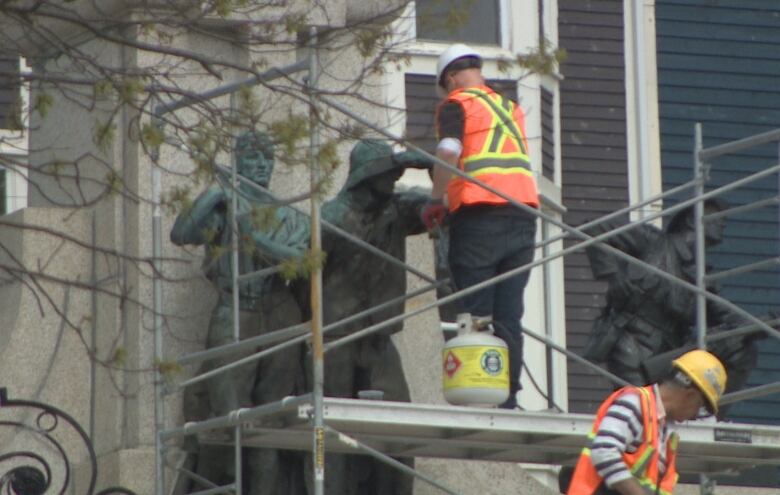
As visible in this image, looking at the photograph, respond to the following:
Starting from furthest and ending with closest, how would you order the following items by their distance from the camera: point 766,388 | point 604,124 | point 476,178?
point 604,124, point 766,388, point 476,178

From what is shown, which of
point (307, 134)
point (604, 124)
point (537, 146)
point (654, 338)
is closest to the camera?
point (307, 134)

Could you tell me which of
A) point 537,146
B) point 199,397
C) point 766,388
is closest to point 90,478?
point 199,397

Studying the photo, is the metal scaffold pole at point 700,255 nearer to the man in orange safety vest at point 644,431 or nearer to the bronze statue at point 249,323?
the bronze statue at point 249,323

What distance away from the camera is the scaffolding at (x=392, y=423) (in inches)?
559

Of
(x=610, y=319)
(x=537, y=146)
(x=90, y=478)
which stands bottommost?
(x=90, y=478)

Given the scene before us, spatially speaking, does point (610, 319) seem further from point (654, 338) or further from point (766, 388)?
point (766, 388)

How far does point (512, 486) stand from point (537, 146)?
8.21 metres

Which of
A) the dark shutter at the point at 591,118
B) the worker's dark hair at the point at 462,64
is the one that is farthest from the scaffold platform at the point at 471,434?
the dark shutter at the point at 591,118

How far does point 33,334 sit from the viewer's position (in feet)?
50.7

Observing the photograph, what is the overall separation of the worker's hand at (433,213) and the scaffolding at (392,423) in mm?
268

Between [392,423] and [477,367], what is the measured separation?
0.46m

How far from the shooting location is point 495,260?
48.2 feet

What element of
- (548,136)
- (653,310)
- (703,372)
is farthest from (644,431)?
(548,136)

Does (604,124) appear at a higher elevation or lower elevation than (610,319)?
higher
